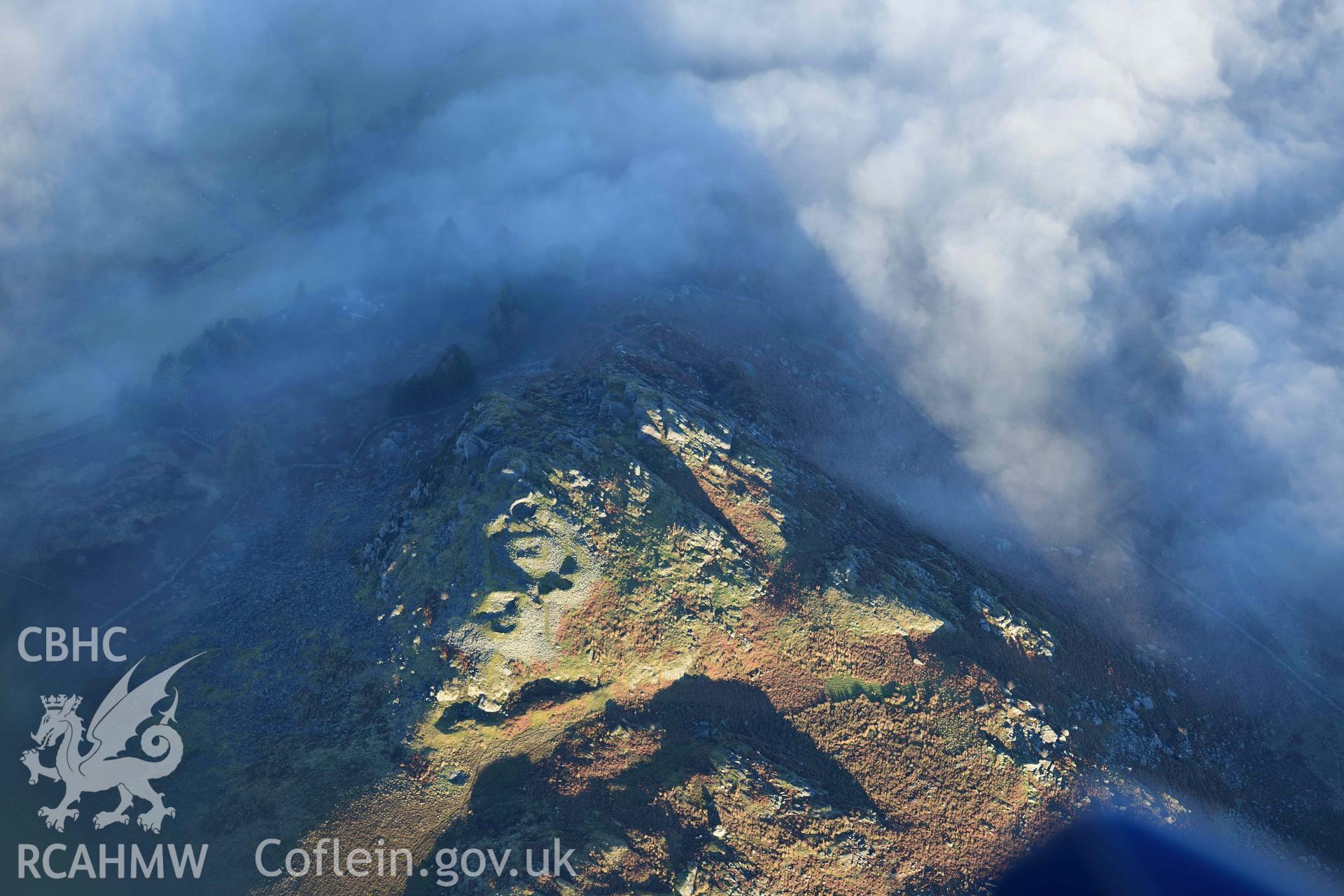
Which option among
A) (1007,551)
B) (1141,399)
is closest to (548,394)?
(1007,551)

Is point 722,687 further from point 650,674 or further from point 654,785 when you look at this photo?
point 654,785

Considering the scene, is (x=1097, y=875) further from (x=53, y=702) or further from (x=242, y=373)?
(x=242, y=373)

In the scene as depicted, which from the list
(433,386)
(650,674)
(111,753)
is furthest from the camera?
(433,386)

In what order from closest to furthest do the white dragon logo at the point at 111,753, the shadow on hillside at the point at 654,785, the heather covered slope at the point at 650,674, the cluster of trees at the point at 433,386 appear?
1. the shadow on hillside at the point at 654,785
2. the white dragon logo at the point at 111,753
3. the heather covered slope at the point at 650,674
4. the cluster of trees at the point at 433,386

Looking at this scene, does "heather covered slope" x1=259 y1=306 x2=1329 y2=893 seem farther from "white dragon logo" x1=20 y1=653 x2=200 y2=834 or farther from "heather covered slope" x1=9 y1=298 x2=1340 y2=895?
"white dragon logo" x1=20 y1=653 x2=200 y2=834

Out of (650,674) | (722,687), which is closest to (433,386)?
(650,674)

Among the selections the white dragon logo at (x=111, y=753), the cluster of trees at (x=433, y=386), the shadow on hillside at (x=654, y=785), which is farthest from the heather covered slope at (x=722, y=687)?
the cluster of trees at (x=433, y=386)

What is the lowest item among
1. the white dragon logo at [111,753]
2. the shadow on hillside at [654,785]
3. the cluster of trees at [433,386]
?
the shadow on hillside at [654,785]

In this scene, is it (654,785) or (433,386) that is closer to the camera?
(654,785)

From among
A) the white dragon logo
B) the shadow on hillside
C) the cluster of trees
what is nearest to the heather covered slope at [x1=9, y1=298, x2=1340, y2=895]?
the shadow on hillside

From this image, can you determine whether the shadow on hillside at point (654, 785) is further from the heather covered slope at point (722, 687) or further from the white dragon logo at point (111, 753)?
the white dragon logo at point (111, 753)
